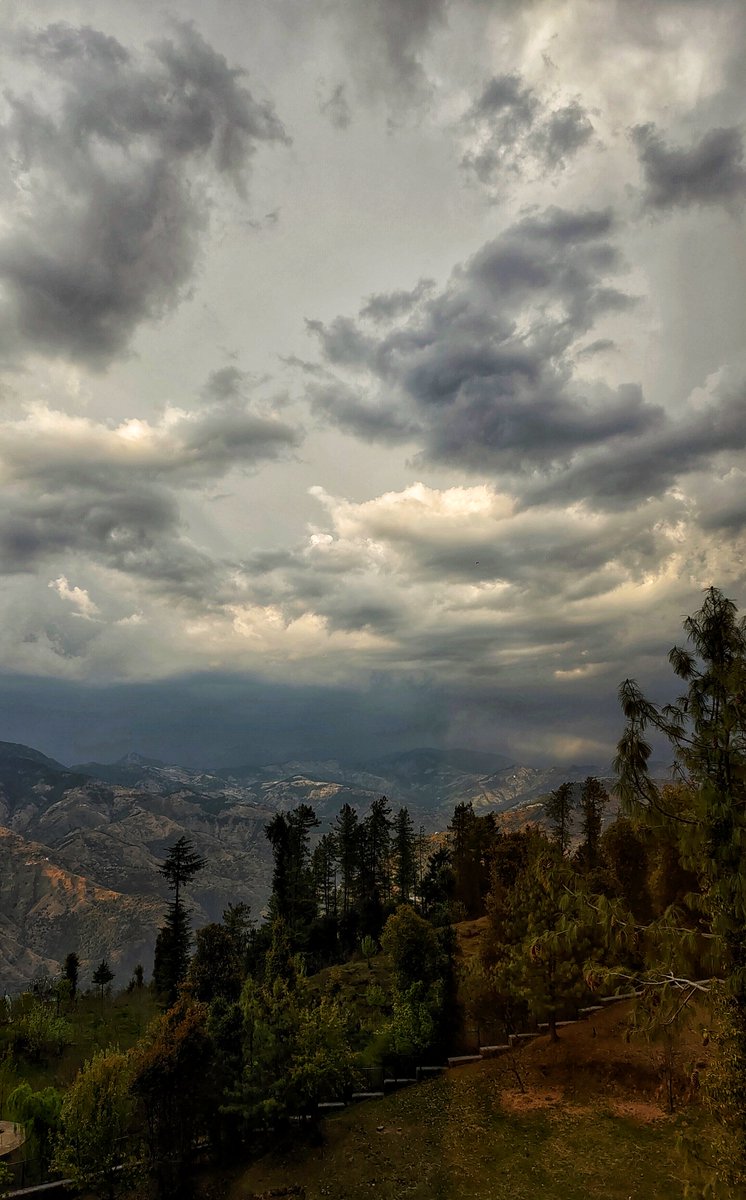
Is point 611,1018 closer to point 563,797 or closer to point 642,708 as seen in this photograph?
point 642,708

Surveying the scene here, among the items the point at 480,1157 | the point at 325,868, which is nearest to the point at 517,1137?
the point at 480,1157

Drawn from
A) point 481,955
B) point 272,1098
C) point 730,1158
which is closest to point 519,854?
point 481,955

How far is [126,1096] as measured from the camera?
32594 mm

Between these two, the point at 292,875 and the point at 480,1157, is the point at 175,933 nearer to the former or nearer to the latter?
the point at 292,875

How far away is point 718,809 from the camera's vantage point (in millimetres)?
12656

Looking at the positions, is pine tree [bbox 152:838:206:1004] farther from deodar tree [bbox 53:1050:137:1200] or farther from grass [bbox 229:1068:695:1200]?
grass [bbox 229:1068:695:1200]

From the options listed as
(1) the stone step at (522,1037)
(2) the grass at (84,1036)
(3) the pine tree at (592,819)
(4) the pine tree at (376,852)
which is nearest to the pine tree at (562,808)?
(3) the pine tree at (592,819)

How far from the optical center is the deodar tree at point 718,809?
40.8ft

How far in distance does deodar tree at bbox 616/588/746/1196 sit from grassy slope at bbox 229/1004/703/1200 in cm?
1835

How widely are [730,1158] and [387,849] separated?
302ft

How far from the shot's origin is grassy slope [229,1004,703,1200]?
28.5m

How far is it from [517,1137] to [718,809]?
1227 inches

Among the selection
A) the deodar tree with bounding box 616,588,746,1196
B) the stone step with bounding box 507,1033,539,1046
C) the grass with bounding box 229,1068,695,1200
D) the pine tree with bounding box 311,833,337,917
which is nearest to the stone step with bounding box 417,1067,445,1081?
the grass with bounding box 229,1068,695,1200

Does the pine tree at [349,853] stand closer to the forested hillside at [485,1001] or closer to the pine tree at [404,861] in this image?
the pine tree at [404,861]
